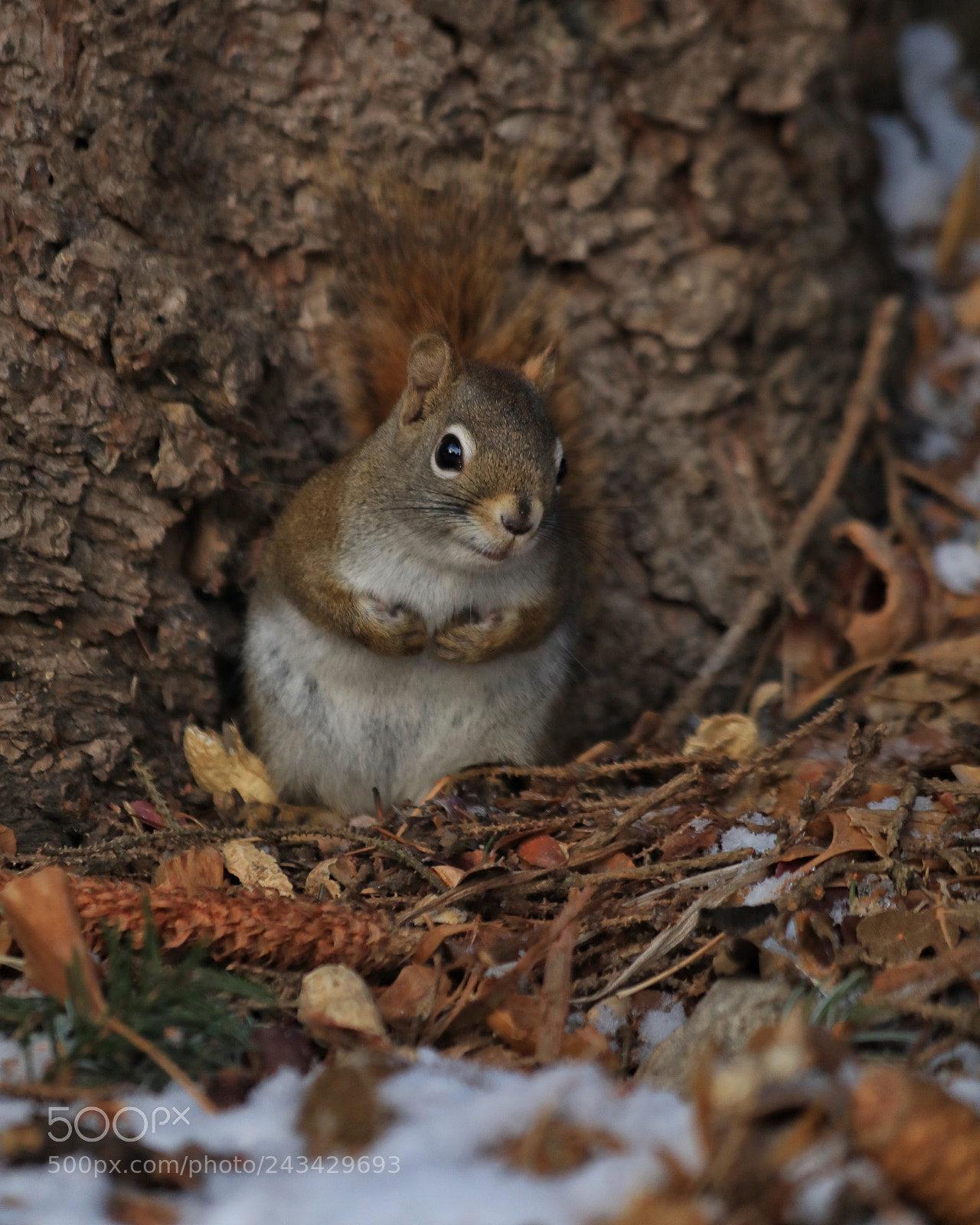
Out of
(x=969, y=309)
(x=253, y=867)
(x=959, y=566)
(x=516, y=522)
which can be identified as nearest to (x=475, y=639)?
(x=516, y=522)

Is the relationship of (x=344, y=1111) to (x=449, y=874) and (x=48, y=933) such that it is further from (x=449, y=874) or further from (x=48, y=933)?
(x=449, y=874)

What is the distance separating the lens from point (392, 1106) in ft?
3.52

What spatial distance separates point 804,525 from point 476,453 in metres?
0.95

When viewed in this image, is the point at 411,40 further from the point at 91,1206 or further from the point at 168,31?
the point at 91,1206

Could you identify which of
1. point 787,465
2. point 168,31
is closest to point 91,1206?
point 168,31

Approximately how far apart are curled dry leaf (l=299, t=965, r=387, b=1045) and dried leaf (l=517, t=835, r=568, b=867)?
429 mm

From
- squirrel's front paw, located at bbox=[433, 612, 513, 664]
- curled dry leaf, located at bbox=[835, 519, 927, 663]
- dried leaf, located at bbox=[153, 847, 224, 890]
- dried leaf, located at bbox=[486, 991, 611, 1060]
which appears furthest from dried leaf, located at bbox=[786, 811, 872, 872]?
curled dry leaf, located at bbox=[835, 519, 927, 663]

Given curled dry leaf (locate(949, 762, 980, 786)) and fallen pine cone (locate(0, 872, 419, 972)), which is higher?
curled dry leaf (locate(949, 762, 980, 786))

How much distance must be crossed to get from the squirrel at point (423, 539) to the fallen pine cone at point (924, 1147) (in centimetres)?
112

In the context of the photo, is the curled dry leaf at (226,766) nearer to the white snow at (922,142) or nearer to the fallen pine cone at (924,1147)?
the fallen pine cone at (924,1147)

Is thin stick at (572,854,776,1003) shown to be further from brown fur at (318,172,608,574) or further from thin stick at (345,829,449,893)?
brown fur at (318,172,608,574)

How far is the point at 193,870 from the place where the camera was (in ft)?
5.45

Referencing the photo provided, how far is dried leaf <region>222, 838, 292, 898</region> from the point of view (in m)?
1.69

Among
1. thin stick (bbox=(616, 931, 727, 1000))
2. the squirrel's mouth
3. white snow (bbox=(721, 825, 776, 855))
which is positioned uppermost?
the squirrel's mouth
